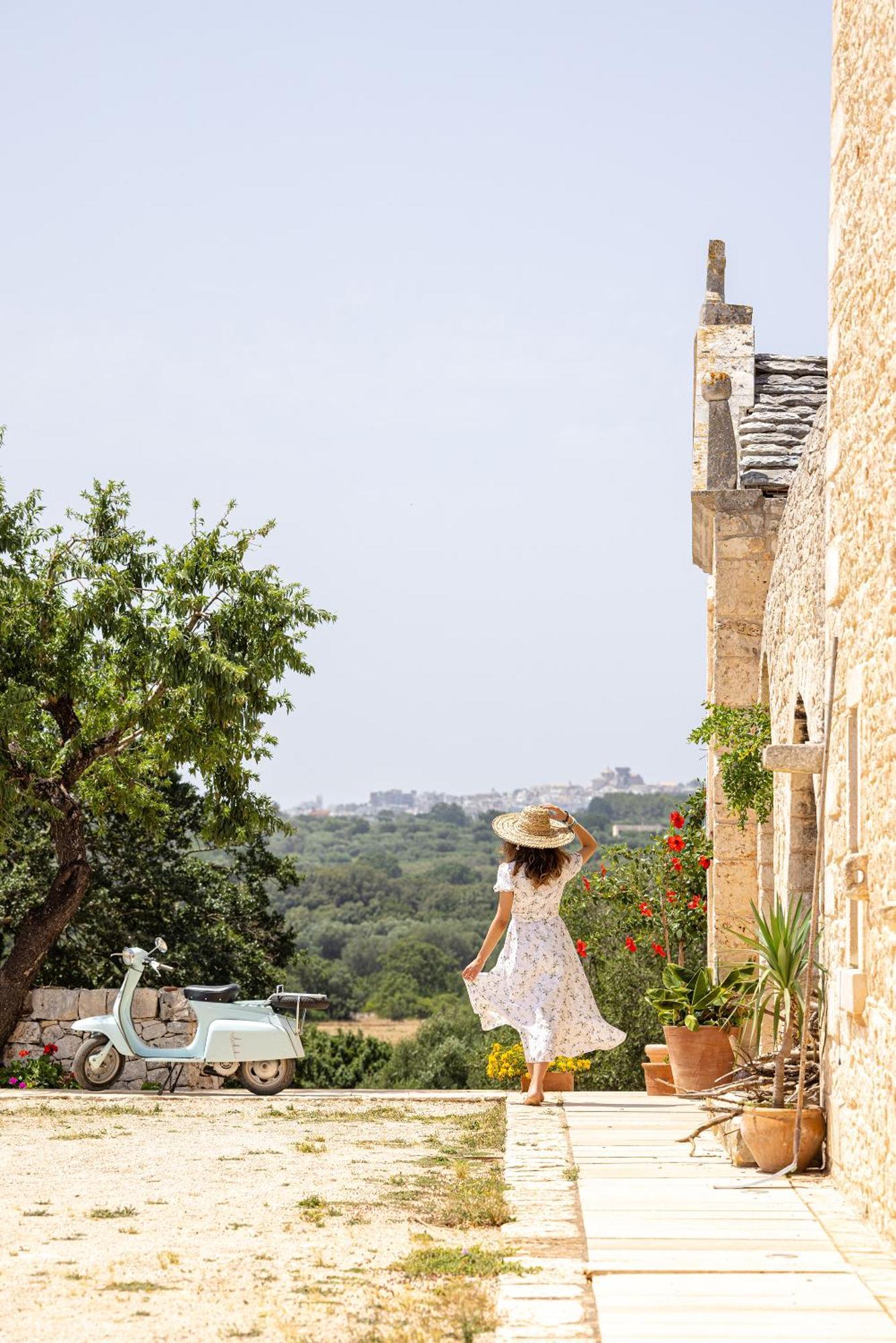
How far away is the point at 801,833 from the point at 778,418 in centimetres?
427

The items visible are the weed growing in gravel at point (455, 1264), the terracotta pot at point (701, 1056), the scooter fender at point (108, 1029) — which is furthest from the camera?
the scooter fender at point (108, 1029)

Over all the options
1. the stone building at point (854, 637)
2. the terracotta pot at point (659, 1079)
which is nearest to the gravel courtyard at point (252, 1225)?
the stone building at point (854, 637)

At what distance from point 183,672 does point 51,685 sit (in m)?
1.01

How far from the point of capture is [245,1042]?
912cm

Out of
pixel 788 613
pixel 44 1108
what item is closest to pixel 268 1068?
pixel 44 1108

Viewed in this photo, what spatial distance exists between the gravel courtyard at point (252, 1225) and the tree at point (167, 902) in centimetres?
710

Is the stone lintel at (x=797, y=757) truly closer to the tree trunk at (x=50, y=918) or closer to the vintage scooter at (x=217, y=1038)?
the vintage scooter at (x=217, y=1038)

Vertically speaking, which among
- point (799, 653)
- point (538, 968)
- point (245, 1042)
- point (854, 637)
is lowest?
point (245, 1042)

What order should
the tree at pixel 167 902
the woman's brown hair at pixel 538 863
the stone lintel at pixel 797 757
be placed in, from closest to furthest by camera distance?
the stone lintel at pixel 797 757 → the woman's brown hair at pixel 538 863 → the tree at pixel 167 902

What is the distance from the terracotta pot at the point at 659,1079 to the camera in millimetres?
9219

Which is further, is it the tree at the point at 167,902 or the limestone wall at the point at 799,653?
the tree at the point at 167,902

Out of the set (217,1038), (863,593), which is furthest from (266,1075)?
(863,593)

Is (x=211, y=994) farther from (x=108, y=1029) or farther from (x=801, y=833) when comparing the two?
(x=801, y=833)

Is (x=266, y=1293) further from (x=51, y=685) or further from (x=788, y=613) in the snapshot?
(x=51, y=685)
